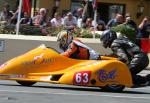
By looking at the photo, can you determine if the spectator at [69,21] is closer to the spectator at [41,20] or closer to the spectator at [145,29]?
the spectator at [41,20]

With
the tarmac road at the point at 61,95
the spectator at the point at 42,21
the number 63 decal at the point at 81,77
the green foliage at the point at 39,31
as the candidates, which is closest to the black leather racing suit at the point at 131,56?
the tarmac road at the point at 61,95

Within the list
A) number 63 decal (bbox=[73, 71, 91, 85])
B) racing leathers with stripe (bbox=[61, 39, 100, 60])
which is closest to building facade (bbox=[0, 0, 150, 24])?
racing leathers with stripe (bbox=[61, 39, 100, 60])

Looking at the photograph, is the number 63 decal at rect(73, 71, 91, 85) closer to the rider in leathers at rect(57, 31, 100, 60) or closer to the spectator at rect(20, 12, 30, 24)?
the rider in leathers at rect(57, 31, 100, 60)

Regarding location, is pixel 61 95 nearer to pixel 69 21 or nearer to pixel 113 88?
pixel 113 88

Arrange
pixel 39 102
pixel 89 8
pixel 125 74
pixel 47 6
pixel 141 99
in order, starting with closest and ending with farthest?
pixel 39 102, pixel 141 99, pixel 125 74, pixel 89 8, pixel 47 6

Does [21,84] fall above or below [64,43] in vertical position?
below

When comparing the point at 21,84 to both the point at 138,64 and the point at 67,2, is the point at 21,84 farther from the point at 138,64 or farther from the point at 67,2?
the point at 67,2

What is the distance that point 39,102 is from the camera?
38.4ft

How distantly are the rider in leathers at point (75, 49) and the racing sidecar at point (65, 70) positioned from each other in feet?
0.69

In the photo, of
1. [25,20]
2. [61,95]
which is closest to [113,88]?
[61,95]

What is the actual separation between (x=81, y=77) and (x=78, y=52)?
755 mm

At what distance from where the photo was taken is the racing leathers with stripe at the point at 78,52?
14.9 metres

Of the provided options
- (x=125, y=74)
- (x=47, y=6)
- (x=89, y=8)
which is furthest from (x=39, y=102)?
(x=47, y=6)

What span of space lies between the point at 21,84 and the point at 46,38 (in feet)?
25.2
